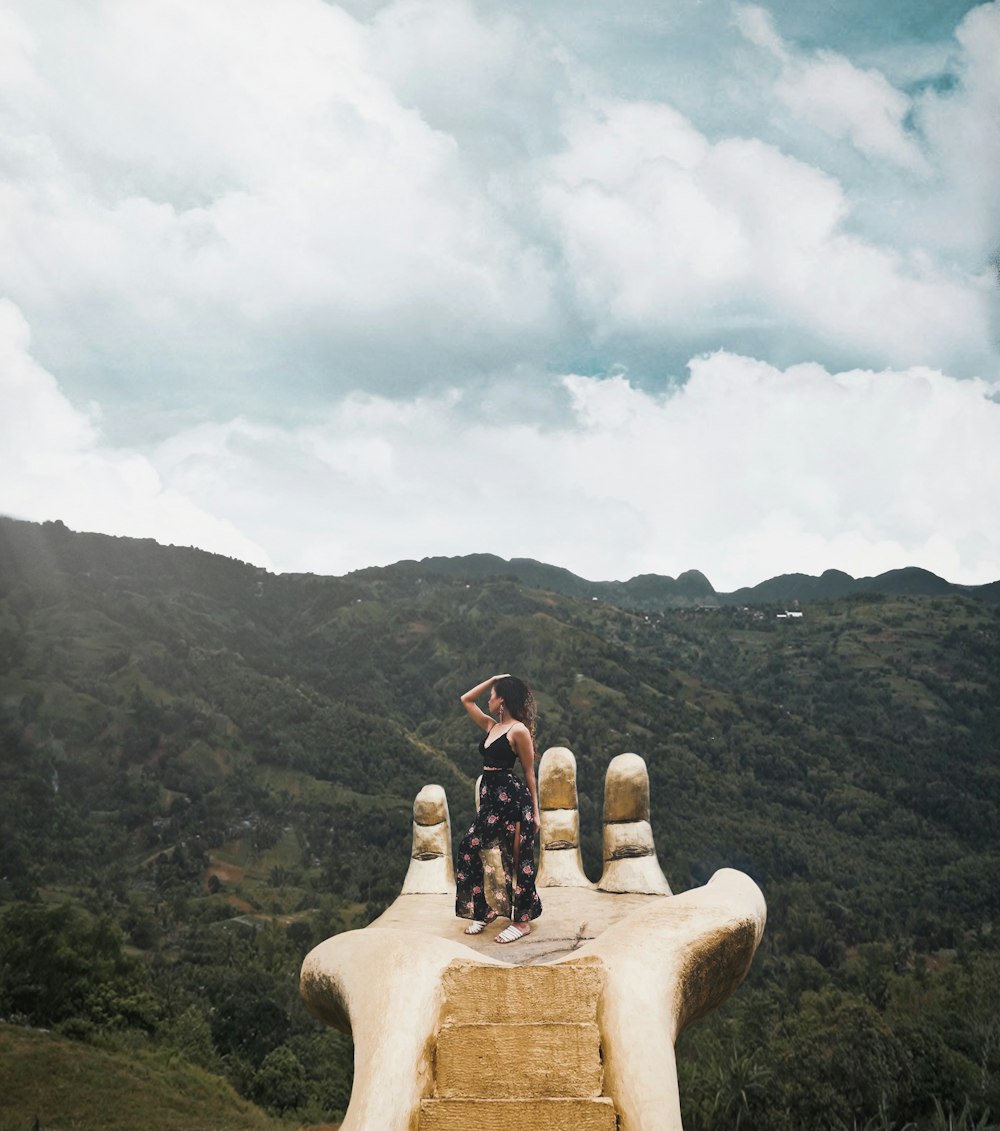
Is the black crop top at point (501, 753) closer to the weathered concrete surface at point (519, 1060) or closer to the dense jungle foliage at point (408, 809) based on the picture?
the weathered concrete surface at point (519, 1060)

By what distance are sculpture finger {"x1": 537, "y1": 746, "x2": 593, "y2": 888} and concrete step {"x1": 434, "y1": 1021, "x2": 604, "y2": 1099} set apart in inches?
188

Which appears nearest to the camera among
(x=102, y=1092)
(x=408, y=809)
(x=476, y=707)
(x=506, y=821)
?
(x=506, y=821)

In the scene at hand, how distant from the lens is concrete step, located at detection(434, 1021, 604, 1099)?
4.32 meters

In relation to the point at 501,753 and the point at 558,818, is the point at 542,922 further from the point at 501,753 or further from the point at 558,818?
the point at 558,818

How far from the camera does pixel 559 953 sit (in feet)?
20.1

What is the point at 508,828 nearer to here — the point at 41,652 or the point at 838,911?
the point at 838,911

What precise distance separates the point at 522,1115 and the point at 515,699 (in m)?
3.46

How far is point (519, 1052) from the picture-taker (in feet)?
14.6

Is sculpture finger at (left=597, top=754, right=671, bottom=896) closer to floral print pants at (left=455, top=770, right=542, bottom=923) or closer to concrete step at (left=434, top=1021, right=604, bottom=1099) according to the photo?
floral print pants at (left=455, top=770, right=542, bottom=923)

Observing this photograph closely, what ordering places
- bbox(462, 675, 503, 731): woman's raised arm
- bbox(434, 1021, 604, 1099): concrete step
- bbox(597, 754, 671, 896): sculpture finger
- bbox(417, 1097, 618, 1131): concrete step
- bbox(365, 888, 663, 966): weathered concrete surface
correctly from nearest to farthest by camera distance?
1. bbox(417, 1097, 618, 1131): concrete step
2. bbox(434, 1021, 604, 1099): concrete step
3. bbox(365, 888, 663, 966): weathered concrete surface
4. bbox(462, 675, 503, 731): woman's raised arm
5. bbox(597, 754, 671, 896): sculpture finger

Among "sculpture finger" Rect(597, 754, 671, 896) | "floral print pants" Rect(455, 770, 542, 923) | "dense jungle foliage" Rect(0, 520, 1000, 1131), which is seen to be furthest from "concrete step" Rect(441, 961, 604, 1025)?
"dense jungle foliage" Rect(0, 520, 1000, 1131)

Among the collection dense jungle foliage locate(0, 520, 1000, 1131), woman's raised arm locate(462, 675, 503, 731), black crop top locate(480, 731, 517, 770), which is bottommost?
dense jungle foliage locate(0, 520, 1000, 1131)

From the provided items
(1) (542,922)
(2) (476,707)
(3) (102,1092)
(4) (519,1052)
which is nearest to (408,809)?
(3) (102,1092)

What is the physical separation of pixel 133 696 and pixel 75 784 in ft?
52.6
